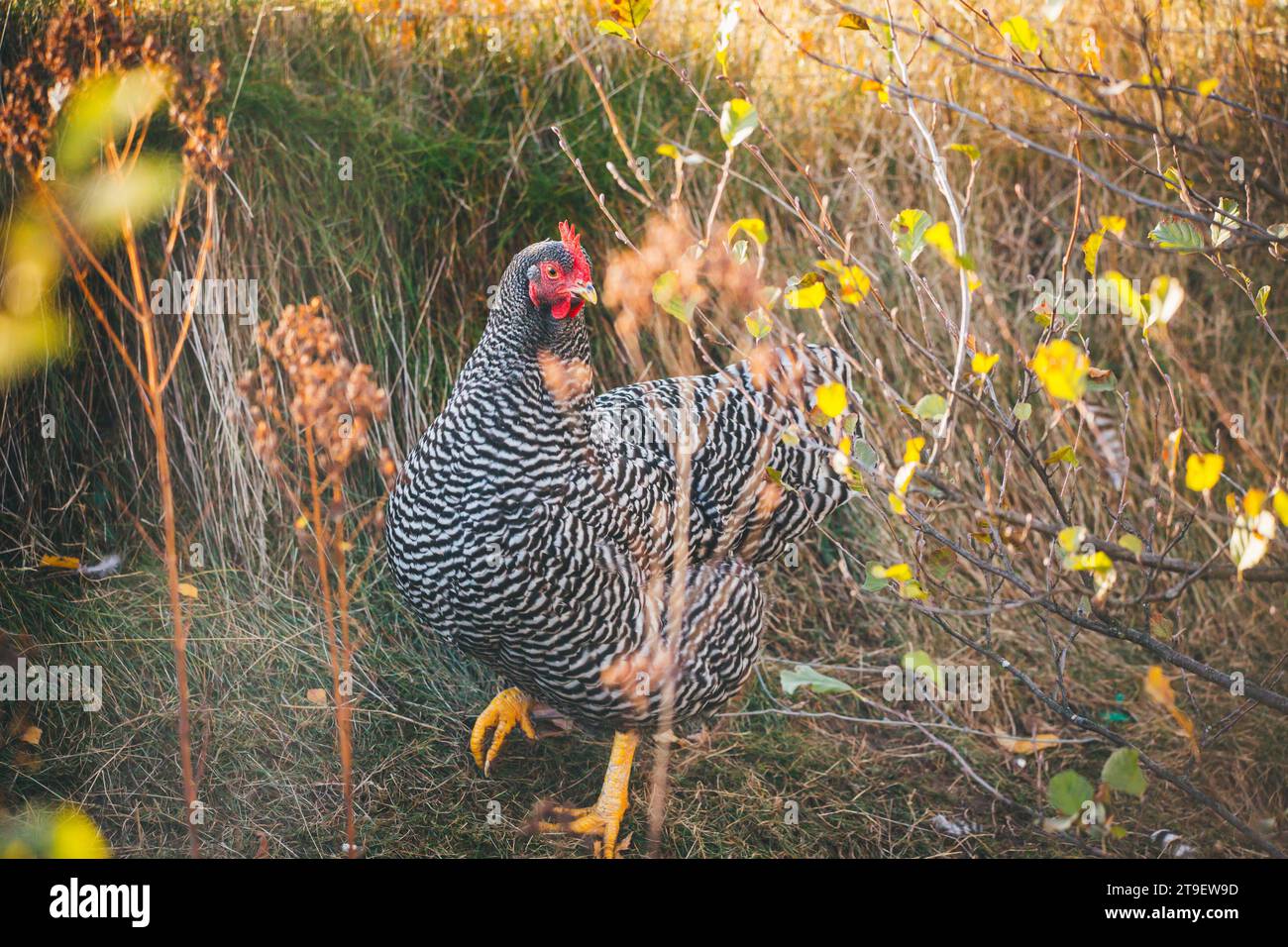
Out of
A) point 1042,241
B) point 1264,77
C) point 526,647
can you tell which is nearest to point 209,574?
point 526,647

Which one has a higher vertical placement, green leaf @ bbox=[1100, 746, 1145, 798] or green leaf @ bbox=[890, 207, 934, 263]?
green leaf @ bbox=[890, 207, 934, 263]

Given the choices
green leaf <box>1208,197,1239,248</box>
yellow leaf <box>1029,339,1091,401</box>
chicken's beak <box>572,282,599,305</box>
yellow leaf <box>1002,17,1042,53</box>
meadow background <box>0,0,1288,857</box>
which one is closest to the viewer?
yellow leaf <box>1029,339,1091,401</box>

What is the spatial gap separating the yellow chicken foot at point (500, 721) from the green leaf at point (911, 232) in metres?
1.66

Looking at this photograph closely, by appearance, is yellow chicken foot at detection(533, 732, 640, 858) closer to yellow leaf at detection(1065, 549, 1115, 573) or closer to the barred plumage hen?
the barred plumage hen

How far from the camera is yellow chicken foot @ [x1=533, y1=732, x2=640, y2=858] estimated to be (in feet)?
8.79

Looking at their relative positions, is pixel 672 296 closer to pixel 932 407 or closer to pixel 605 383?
pixel 932 407

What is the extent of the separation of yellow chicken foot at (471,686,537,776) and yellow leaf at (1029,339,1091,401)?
181 cm

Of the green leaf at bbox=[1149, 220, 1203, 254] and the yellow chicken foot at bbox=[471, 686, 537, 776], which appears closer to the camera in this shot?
the green leaf at bbox=[1149, 220, 1203, 254]

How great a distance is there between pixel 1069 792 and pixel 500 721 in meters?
1.63

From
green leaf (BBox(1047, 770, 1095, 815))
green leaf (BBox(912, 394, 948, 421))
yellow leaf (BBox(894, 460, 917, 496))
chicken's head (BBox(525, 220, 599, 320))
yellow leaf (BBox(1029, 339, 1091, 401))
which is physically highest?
chicken's head (BBox(525, 220, 599, 320))

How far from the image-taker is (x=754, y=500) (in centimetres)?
289

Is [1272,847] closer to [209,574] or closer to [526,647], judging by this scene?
[526,647]

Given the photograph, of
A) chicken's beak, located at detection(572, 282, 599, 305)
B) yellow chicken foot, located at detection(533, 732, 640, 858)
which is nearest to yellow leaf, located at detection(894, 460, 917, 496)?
chicken's beak, located at detection(572, 282, 599, 305)

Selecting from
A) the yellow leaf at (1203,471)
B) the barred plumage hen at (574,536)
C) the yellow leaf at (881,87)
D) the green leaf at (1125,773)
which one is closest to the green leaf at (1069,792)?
the green leaf at (1125,773)
